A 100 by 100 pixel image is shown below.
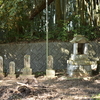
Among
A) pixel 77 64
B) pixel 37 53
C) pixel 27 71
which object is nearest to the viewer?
pixel 77 64

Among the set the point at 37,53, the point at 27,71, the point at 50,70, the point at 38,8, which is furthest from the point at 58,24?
the point at 27,71

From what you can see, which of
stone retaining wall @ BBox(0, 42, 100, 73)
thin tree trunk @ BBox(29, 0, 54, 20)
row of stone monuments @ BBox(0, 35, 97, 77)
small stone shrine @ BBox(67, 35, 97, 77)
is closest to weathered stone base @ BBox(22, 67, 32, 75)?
row of stone monuments @ BBox(0, 35, 97, 77)

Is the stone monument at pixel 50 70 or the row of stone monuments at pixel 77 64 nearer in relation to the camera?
the row of stone monuments at pixel 77 64

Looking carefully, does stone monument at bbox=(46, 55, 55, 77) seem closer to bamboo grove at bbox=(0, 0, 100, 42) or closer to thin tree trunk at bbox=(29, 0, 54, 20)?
bamboo grove at bbox=(0, 0, 100, 42)

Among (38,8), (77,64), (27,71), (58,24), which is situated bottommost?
(27,71)

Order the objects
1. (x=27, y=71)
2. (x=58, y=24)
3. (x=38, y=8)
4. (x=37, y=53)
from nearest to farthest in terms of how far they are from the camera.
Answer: (x=27, y=71) < (x=37, y=53) < (x=38, y=8) < (x=58, y=24)

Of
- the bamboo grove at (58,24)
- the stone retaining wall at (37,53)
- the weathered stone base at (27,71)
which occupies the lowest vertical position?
the weathered stone base at (27,71)

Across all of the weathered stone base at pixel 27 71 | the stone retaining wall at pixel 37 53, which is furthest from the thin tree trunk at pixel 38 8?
the weathered stone base at pixel 27 71

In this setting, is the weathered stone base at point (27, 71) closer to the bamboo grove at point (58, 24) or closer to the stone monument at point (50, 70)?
the stone monument at point (50, 70)

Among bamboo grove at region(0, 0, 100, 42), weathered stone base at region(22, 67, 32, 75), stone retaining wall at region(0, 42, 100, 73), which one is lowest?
weathered stone base at region(22, 67, 32, 75)

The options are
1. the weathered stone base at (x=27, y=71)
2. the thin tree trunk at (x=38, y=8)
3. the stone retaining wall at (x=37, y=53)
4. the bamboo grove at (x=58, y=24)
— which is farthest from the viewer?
the thin tree trunk at (x=38, y=8)

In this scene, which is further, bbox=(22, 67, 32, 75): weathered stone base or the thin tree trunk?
the thin tree trunk

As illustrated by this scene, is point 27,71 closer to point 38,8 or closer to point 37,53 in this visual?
point 37,53

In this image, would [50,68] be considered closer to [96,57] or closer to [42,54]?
[42,54]
